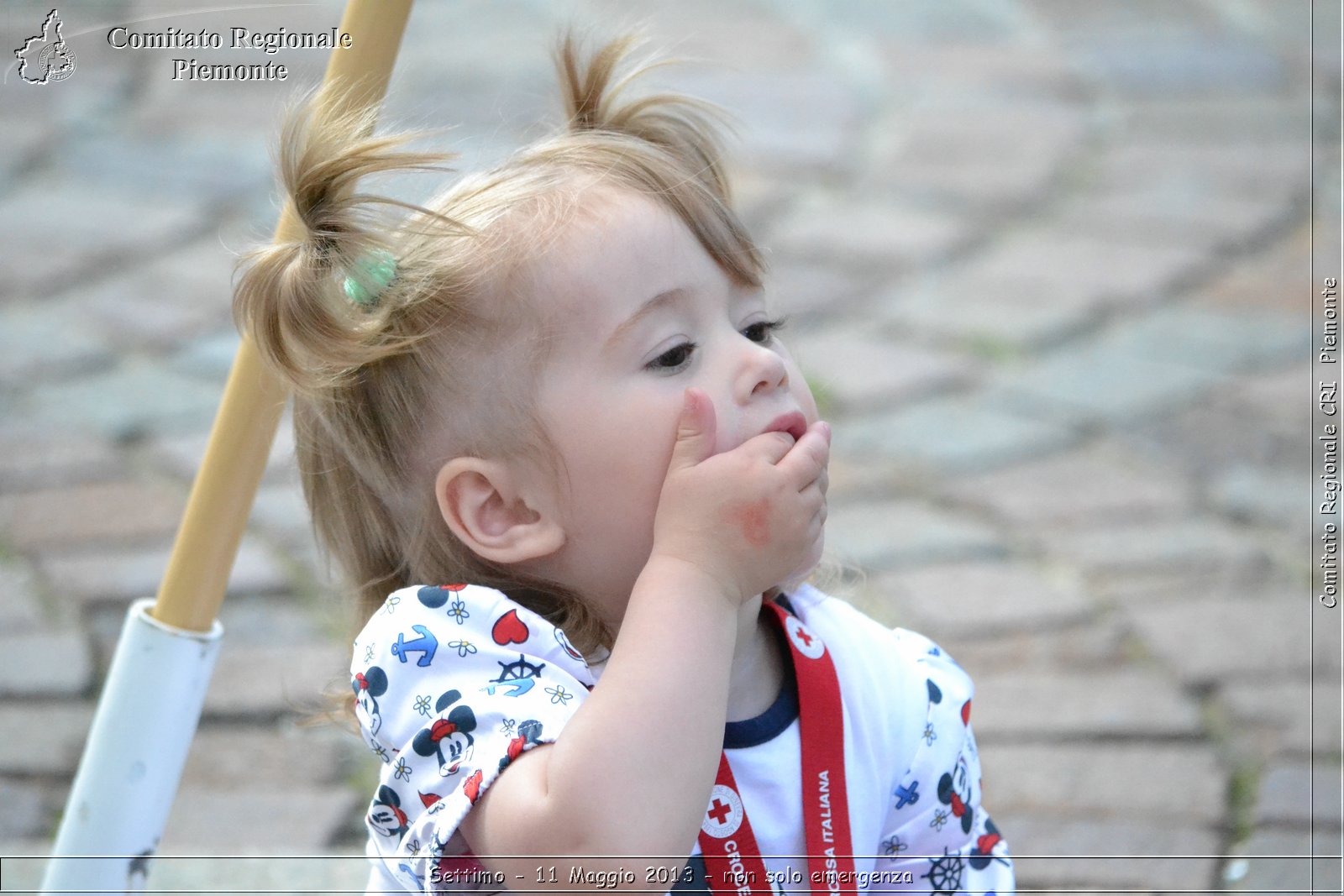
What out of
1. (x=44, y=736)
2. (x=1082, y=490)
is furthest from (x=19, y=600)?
(x=1082, y=490)

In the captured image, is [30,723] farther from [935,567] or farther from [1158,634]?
[1158,634]

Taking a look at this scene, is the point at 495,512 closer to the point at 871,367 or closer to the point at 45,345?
the point at 871,367

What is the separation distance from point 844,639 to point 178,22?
11.1ft

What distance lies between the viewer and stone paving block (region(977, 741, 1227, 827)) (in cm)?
167

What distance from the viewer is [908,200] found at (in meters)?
3.56

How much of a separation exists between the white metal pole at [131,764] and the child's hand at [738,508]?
0.47 m

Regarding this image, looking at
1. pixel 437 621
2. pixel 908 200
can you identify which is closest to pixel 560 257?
pixel 437 621

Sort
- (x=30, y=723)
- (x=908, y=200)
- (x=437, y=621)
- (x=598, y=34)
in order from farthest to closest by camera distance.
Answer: (x=908, y=200) < (x=30, y=723) < (x=598, y=34) < (x=437, y=621)

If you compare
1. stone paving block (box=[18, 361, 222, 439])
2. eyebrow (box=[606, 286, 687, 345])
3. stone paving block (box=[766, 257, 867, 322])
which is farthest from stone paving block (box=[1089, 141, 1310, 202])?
eyebrow (box=[606, 286, 687, 345])

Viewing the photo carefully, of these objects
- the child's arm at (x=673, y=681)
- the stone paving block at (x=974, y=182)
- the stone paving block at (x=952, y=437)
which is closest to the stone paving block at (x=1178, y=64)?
the stone paving block at (x=974, y=182)

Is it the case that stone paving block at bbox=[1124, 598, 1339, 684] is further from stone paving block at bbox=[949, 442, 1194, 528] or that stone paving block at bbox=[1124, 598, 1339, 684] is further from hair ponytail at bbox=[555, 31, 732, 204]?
hair ponytail at bbox=[555, 31, 732, 204]

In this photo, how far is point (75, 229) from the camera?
3451 millimetres

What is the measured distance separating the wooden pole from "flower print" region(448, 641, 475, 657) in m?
0.29

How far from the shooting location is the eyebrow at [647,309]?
113 cm
